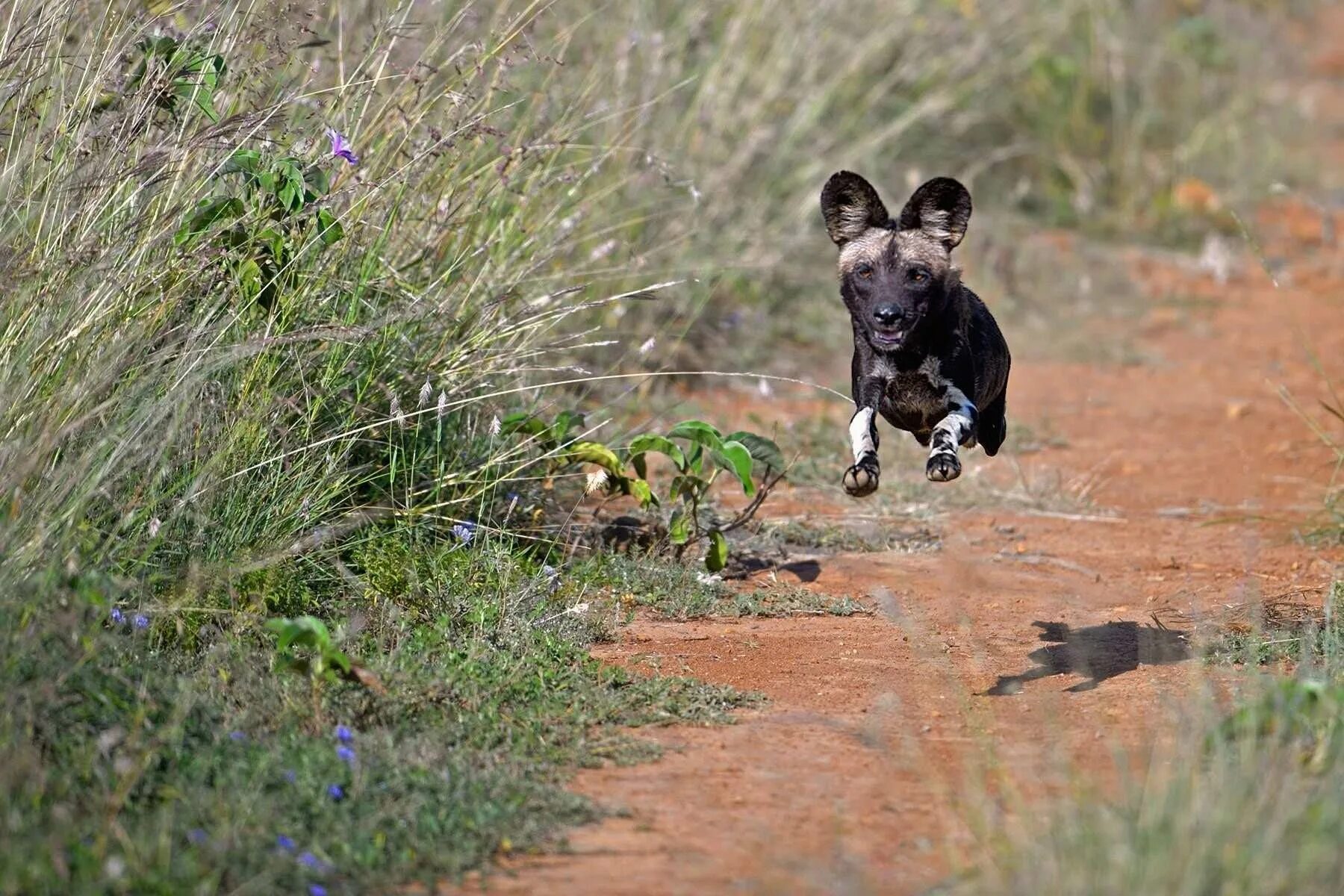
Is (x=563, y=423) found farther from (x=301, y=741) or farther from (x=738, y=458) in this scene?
(x=301, y=741)

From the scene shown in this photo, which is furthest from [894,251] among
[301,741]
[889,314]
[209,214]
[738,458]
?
[301,741]

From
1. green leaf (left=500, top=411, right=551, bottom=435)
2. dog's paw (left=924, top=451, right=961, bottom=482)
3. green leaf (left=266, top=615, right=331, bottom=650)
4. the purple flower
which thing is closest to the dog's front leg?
dog's paw (left=924, top=451, right=961, bottom=482)

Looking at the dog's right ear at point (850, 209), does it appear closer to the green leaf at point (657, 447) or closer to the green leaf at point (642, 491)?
the green leaf at point (657, 447)

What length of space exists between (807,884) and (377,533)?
2.07 m

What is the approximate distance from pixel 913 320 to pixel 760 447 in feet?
2.69

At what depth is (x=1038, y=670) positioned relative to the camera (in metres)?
4.71

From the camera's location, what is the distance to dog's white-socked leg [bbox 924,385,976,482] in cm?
461

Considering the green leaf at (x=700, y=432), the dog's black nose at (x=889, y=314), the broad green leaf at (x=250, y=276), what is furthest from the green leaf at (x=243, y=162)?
the dog's black nose at (x=889, y=314)

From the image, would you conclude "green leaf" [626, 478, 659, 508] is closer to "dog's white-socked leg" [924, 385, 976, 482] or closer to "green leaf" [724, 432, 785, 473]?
"green leaf" [724, 432, 785, 473]

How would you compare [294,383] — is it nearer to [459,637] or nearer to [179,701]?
[459,637]

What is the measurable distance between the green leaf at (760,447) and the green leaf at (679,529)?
31 cm

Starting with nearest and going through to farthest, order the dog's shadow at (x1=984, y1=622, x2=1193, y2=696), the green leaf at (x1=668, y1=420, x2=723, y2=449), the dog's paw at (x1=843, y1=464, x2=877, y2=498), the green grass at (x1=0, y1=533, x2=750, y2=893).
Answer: the green grass at (x1=0, y1=533, x2=750, y2=893) → the dog's paw at (x1=843, y1=464, x2=877, y2=498) → the dog's shadow at (x1=984, y1=622, x2=1193, y2=696) → the green leaf at (x1=668, y1=420, x2=723, y2=449)

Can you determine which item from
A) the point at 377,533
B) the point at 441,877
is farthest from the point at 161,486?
the point at 441,877

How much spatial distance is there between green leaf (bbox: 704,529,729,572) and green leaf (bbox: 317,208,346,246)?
1549mm
